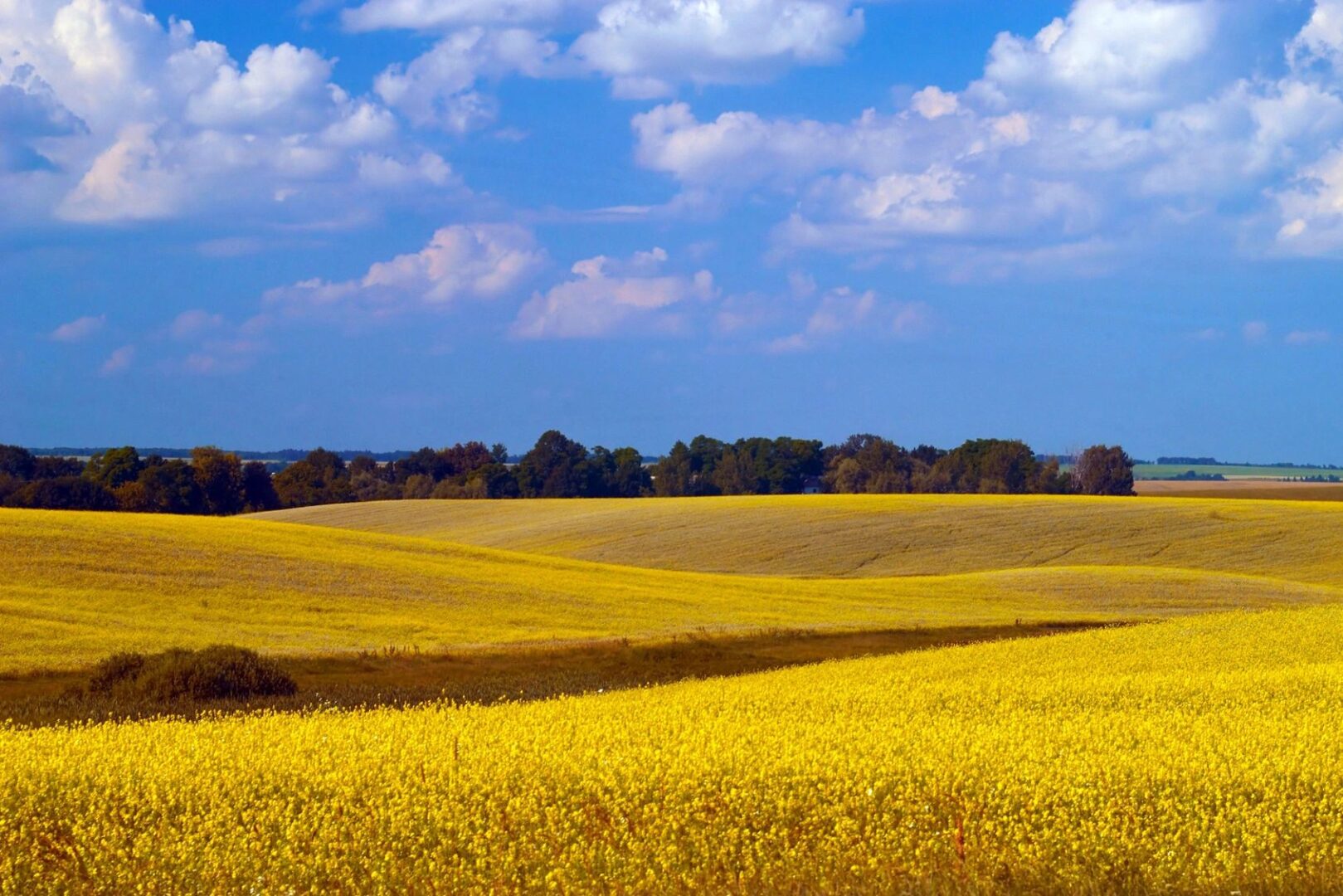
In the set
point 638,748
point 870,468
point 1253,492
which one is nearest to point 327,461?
point 870,468

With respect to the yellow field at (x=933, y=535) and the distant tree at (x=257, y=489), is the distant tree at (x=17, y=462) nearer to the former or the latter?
the distant tree at (x=257, y=489)

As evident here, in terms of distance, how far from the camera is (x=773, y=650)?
22.6 m

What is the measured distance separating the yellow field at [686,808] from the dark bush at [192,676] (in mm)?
6073

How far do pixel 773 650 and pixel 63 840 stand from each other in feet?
56.7

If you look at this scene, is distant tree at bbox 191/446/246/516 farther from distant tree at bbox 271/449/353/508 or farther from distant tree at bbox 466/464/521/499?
distant tree at bbox 466/464/521/499

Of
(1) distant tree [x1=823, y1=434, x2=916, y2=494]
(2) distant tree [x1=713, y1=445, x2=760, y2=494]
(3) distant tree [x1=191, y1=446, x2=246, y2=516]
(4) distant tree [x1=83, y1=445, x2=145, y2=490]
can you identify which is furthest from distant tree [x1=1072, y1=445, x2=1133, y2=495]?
(4) distant tree [x1=83, y1=445, x2=145, y2=490]

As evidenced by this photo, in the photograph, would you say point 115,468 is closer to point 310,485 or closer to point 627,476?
point 310,485

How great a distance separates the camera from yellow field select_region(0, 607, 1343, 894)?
18.7 ft

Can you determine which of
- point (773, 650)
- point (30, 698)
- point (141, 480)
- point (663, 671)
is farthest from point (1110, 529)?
point (141, 480)

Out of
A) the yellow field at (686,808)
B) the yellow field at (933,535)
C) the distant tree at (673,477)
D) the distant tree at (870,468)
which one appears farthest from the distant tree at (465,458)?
the yellow field at (686,808)

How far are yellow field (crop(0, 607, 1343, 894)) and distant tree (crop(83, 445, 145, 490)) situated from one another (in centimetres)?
7985

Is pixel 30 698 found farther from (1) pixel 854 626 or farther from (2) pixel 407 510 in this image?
(2) pixel 407 510

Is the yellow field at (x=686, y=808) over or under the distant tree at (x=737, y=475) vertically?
under

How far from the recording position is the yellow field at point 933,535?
152ft
